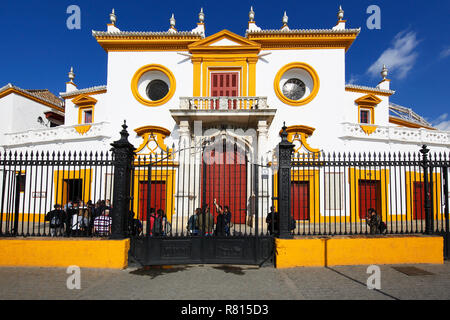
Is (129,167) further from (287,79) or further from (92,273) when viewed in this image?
(287,79)

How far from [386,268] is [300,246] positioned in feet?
6.57

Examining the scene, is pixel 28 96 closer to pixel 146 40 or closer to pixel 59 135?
pixel 59 135

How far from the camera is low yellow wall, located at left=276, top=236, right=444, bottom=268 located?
20.9ft

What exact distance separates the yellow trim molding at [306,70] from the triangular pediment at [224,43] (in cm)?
181

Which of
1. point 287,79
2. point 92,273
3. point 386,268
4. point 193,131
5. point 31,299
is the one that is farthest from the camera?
point 287,79

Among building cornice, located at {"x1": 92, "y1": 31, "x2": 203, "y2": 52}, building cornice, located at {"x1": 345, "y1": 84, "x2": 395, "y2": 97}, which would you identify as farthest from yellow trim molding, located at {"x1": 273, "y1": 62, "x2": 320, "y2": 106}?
building cornice, located at {"x1": 92, "y1": 31, "x2": 203, "y2": 52}

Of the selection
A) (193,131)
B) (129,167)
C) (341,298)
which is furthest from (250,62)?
(341,298)

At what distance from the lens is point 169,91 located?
1483cm

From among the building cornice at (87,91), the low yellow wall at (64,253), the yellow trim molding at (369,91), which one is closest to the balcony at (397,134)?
the yellow trim molding at (369,91)

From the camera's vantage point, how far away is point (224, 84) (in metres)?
14.7

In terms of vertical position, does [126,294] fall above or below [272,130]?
below

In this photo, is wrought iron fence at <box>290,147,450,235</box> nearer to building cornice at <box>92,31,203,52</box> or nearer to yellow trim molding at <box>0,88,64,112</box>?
building cornice at <box>92,31,203,52</box>

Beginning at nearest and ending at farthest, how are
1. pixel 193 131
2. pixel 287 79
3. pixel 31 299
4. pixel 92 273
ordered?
pixel 31 299
pixel 92 273
pixel 193 131
pixel 287 79

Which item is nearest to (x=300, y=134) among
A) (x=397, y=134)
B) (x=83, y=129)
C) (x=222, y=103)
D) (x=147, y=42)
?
(x=222, y=103)
